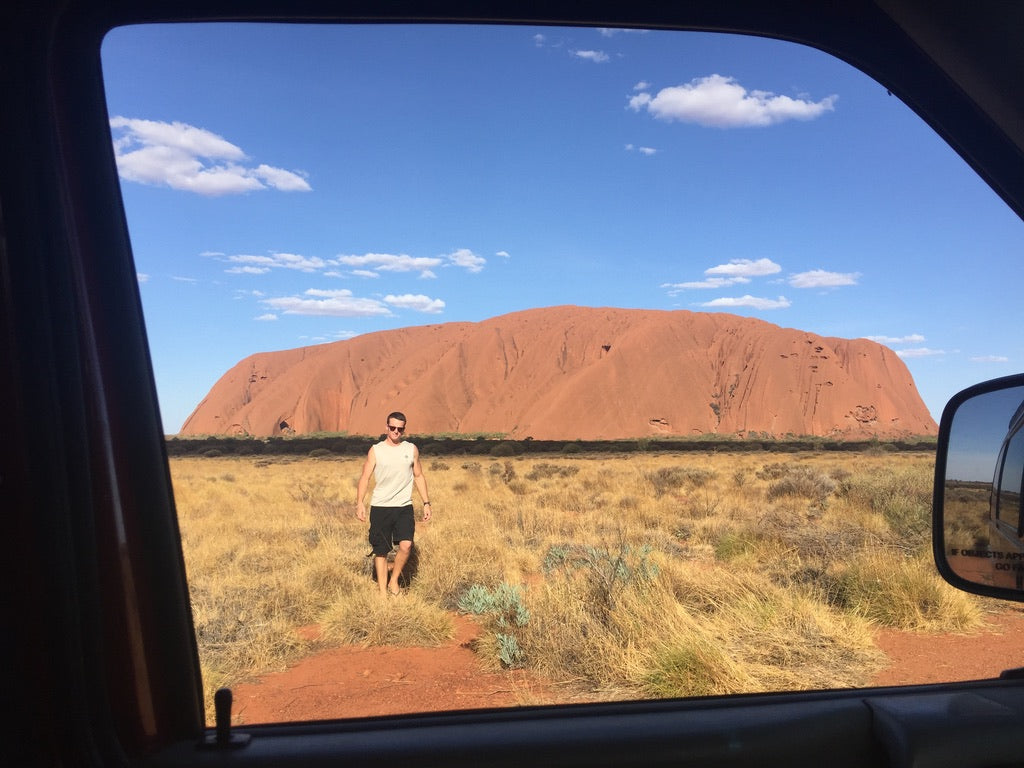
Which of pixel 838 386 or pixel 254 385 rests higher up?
pixel 254 385

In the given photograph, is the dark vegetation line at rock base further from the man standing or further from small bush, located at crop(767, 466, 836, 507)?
the man standing

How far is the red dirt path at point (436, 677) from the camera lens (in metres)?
4.21

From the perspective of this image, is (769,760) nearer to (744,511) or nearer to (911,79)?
(911,79)

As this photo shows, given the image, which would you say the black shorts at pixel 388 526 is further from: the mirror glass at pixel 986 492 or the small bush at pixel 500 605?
the mirror glass at pixel 986 492

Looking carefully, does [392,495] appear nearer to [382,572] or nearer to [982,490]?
[382,572]

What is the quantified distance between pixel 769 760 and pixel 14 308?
184 cm

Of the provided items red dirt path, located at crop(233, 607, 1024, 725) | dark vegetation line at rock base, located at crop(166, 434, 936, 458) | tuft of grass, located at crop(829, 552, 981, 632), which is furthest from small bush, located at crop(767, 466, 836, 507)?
dark vegetation line at rock base, located at crop(166, 434, 936, 458)

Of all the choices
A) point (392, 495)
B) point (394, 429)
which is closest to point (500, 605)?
point (392, 495)

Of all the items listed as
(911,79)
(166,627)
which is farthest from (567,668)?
(911,79)

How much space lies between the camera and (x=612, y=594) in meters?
5.83

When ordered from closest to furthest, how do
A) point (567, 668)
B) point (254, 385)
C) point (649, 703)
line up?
point (649, 703) < point (567, 668) < point (254, 385)

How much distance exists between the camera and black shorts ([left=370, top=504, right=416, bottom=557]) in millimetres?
7098

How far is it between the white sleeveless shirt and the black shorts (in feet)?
0.23

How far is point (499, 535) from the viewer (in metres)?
Result: 11.4
